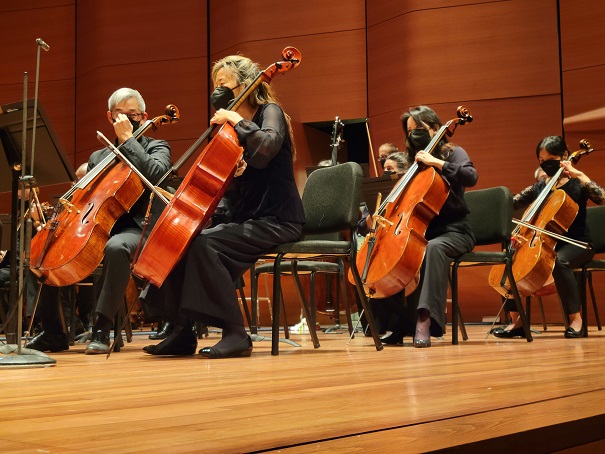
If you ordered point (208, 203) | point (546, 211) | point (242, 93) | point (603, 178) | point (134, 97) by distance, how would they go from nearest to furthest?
point (208, 203), point (242, 93), point (134, 97), point (546, 211), point (603, 178)

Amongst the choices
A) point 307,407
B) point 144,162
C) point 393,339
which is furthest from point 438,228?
point 307,407

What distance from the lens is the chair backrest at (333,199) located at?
10.0 feet

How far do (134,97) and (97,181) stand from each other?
44 cm

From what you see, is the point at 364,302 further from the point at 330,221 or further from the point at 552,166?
the point at 552,166

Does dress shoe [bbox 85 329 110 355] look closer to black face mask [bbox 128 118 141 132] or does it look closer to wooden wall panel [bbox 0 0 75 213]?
black face mask [bbox 128 118 141 132]

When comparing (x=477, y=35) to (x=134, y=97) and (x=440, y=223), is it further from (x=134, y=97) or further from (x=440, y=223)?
(x=134, y=97)

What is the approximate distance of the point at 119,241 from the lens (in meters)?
3.01

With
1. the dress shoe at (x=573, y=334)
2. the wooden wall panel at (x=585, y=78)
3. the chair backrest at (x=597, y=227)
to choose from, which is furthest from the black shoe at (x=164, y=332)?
the wooden wall panel at (x=585, y=78)

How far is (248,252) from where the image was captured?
282 cm

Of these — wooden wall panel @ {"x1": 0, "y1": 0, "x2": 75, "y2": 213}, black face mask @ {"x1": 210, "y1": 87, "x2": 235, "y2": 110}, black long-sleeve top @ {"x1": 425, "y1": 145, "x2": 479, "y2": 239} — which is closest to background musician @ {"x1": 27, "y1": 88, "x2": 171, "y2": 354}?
black face mask @ {"x1": 210, "y1": 87, "x2": 235, "y2": 110}

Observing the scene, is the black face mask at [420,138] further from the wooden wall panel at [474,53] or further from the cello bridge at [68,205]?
the wooden wall panel at [474,53]

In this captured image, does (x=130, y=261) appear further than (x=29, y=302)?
No

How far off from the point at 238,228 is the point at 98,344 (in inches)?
26.9

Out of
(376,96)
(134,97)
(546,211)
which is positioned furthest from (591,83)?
(134,97)
